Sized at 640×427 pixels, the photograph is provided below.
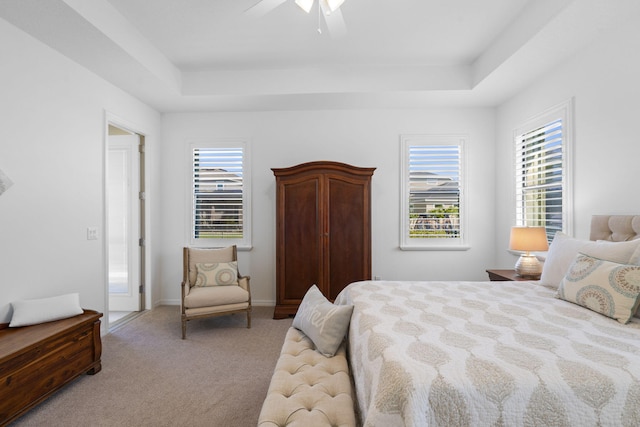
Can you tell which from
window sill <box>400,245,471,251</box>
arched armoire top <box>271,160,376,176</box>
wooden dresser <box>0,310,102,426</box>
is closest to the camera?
wooden dresser <box>0,310,102,426</box>

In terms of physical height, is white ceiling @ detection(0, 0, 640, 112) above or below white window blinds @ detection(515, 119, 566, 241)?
above

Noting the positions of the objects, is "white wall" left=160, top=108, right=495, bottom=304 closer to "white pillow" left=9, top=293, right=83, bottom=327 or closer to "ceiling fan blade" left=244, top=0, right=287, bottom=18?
"white pillow" left=9, top=293, right=83, bottom=327

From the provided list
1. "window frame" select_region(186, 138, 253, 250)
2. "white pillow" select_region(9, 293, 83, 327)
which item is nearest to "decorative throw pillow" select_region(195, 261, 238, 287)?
"window frame" select_region(186, 138, 253, 250)

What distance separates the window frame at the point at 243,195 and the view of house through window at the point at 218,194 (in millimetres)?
14

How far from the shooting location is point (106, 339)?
10.3 ft

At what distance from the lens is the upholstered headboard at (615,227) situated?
217cm

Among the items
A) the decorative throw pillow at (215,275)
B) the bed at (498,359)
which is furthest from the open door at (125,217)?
the bed at (498,359)

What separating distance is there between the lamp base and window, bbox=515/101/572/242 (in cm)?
40

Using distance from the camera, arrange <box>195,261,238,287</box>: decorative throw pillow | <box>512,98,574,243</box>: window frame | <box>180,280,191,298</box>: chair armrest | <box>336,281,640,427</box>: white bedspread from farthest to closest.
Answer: <box>195,261,238,287</box>: decorative throw pillow, <box>180,280,191,298</box>: chair armrest, <box>512,98,574,243</box>: window frame, <box>336,281,640,427</box>: white bedspread

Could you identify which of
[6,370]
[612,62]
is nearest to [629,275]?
[612,62]

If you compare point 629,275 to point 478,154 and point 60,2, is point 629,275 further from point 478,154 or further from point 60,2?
point 60,2

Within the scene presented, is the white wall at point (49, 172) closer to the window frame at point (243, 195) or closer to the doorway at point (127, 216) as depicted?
the doorway at point (127, 216)

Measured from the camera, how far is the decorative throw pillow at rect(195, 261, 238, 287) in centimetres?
352

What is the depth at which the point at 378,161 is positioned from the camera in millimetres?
4254
